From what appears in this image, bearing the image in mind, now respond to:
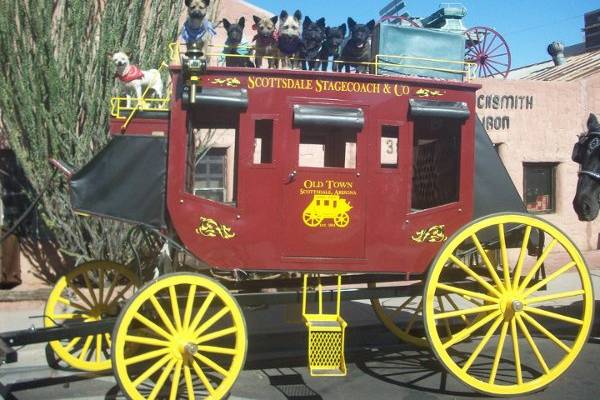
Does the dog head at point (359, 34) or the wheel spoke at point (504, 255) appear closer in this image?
the wheel spoke at point (504, 255)

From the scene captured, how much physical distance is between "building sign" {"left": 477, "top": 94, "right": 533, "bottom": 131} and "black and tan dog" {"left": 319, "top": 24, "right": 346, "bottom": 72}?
21.0 ft

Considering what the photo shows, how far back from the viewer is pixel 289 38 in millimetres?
5188

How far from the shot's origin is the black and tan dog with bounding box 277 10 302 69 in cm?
519

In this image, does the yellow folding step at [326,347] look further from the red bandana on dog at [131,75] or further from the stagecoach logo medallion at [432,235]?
the red bandana on dog at [131,75]

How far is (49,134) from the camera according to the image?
7793mm

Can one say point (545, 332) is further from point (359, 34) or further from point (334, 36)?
point (334, 36)

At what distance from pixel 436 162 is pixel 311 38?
63.7 inches

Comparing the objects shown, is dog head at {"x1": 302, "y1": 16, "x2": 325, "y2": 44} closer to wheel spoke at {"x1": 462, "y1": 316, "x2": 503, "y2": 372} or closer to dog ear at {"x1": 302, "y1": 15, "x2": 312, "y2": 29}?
dog ear at {"x1": 302, "y1": 15, "x2": 312, "y2": 29}

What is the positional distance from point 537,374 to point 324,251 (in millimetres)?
2270

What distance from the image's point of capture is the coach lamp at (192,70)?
434 cm

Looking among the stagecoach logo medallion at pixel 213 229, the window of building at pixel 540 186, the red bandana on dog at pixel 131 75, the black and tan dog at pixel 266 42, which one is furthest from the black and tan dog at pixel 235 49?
the window of building at pixel 540 186

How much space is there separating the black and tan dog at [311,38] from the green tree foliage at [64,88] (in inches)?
144

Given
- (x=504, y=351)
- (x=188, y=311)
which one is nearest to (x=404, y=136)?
(x=188, y=311)

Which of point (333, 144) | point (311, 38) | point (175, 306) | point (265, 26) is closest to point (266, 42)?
point (265, 26)
